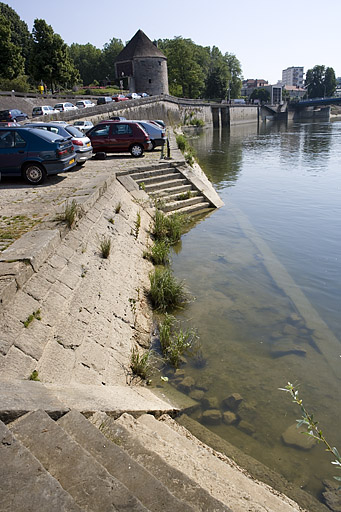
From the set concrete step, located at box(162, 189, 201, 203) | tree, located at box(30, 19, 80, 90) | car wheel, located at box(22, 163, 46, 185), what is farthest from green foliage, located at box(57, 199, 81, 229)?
tree, located at box(30, 19, 80, 90)

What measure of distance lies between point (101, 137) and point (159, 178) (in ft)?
17.5

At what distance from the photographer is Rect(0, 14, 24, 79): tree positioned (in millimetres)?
49812

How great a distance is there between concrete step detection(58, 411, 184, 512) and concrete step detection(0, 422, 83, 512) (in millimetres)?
501

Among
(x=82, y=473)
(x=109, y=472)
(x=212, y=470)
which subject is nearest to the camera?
(x=82, y=473)

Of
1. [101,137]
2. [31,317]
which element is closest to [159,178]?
[101,137]

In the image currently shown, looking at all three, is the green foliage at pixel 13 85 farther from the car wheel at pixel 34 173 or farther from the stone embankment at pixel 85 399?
the stone embankment at pixel 85 399

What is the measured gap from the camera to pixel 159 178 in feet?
48.4

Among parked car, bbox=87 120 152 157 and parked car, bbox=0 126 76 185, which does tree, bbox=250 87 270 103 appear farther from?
parked car, bbox=0 126 76 185

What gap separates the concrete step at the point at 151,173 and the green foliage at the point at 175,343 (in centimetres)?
838

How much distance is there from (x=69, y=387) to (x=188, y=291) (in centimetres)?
441

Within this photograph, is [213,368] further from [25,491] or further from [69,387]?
[25,491]

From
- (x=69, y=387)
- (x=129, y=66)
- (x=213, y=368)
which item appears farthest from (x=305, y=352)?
(x=129, y=66)

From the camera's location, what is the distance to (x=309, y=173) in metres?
22.6

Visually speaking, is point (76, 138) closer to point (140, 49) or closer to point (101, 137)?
point (101, 137)
